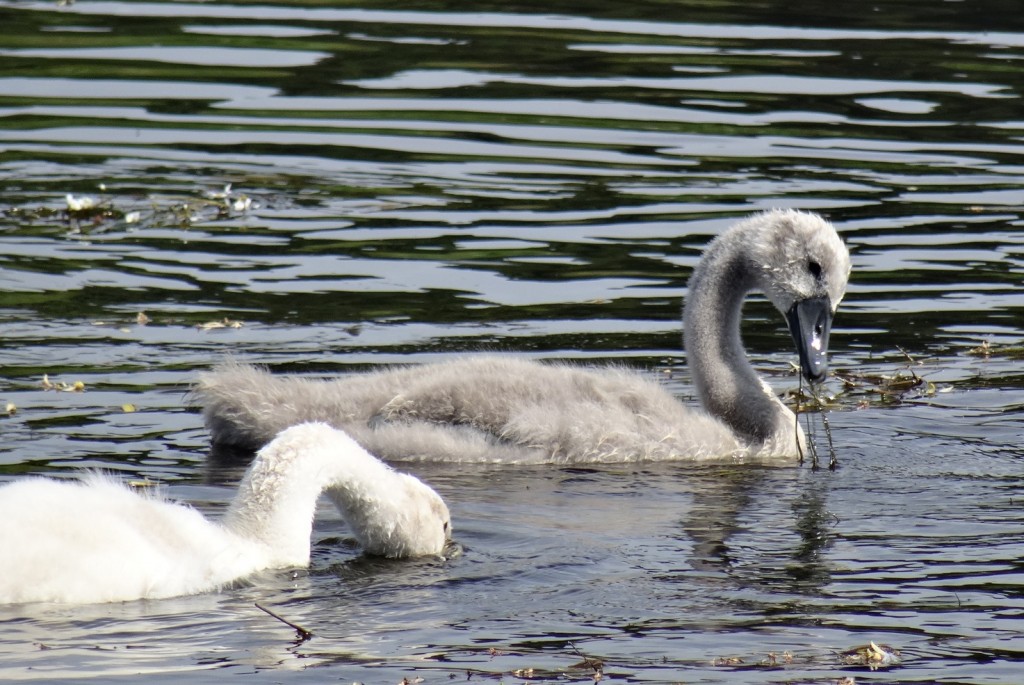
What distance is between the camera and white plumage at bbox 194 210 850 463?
31.6ft

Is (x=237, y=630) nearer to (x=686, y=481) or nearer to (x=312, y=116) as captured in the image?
(x=686, y=481)

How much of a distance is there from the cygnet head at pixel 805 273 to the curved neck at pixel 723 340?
132mm

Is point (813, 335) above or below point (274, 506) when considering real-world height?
above

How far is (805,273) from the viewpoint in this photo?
1020 centimetres

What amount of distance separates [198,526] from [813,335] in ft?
12.8

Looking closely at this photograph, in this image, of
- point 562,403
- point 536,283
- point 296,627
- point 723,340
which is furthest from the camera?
point 536,283

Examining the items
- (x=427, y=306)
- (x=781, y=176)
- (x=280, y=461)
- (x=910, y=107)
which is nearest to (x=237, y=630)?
(x=280, y=461)

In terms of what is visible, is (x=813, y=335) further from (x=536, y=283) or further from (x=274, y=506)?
(x=274, y=506)

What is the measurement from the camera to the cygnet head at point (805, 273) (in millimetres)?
10117

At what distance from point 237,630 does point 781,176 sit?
9.38 metres

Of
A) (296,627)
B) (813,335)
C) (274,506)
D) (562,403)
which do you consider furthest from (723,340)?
(296,627)

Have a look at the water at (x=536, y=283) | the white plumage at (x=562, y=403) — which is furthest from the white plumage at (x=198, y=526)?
the white plumage at (x=562, y=403)

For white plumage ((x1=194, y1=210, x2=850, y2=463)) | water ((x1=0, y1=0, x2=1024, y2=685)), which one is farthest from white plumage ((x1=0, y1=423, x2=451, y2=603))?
white plumage ((x1=194, y1=210, x2=850, y2=463))

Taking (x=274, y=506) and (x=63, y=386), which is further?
(x=63, y=386)
